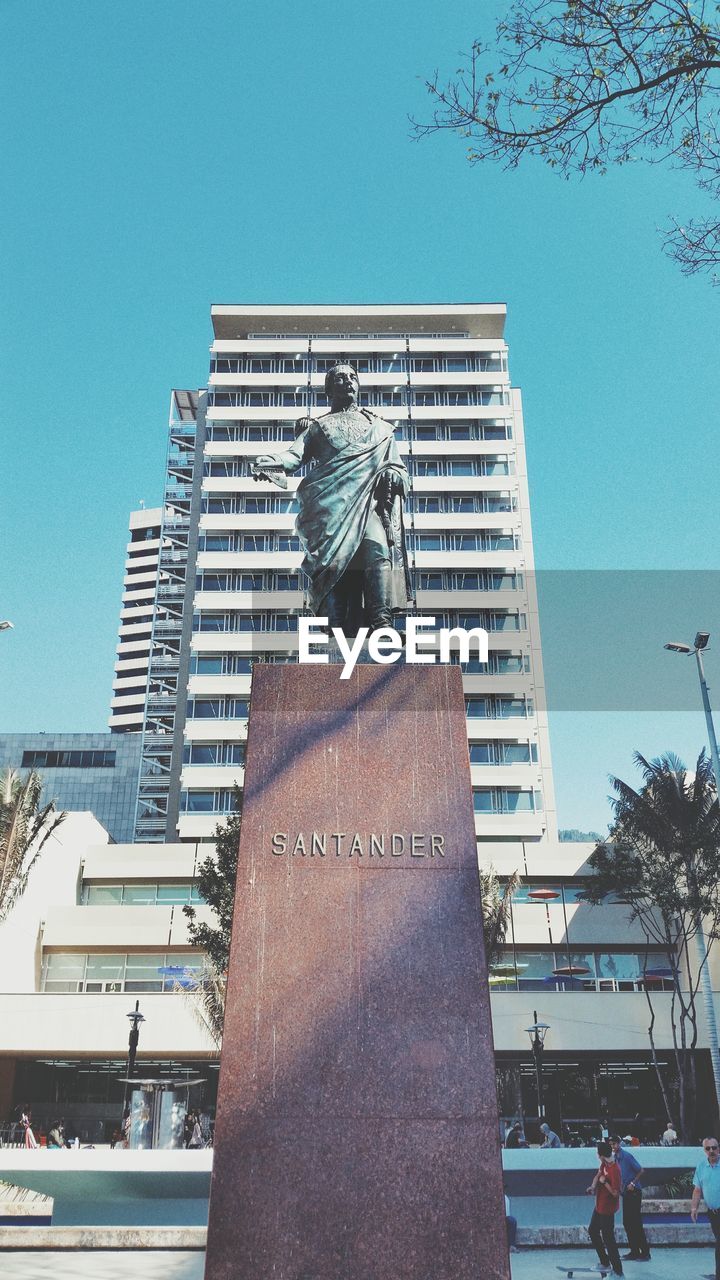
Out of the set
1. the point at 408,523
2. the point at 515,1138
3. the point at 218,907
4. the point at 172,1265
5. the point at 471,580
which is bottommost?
the point at 172,1265

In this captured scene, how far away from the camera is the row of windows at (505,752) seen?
57094mm

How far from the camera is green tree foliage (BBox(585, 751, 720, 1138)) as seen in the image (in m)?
33.1

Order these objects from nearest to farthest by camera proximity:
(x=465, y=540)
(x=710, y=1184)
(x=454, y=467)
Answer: (x=710, y=1184)
(x=465, y=540)
(x=454, y=467)

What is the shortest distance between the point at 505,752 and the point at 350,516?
5060 centimetres

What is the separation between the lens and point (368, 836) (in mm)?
6590

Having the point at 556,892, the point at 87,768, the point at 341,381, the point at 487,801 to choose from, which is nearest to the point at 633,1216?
the point at 341,381

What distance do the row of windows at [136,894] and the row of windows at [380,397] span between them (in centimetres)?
3453

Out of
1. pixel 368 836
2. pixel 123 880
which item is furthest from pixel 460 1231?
pixel 123 880

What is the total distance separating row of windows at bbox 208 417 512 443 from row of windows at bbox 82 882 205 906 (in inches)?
1256

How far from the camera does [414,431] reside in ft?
214

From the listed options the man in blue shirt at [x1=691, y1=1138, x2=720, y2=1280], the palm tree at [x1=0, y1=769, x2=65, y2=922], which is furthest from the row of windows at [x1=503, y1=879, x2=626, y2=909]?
the man in blue shirt at [x1=691, y1=1138, x2=720, y2=1280]

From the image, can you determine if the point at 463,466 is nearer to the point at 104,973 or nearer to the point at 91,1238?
the point at 104,973

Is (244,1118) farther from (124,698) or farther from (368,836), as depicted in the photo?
(124,698)

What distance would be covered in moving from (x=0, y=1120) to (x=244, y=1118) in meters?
37.4
